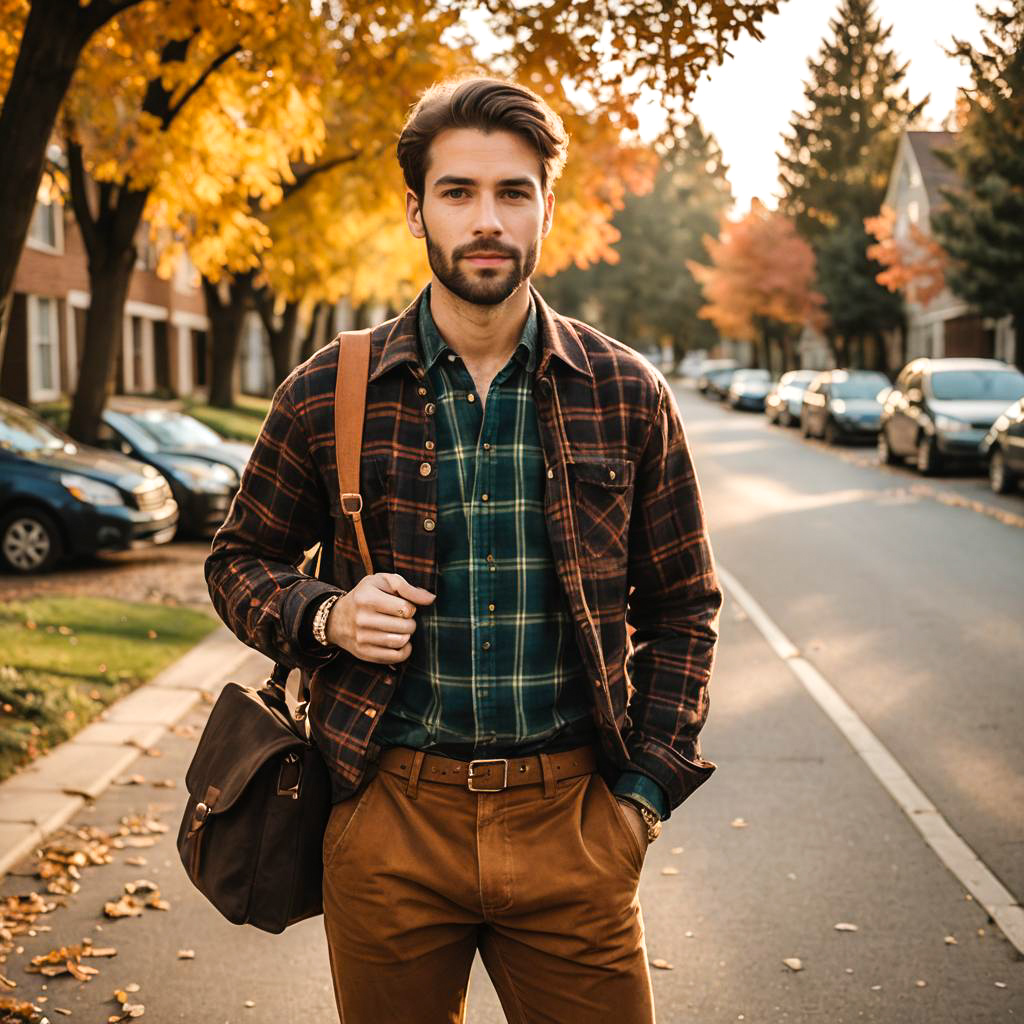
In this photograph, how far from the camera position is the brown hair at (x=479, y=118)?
8.00 ft

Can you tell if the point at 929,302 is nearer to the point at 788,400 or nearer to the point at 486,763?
the point at 788,400

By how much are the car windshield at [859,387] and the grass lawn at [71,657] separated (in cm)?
2388

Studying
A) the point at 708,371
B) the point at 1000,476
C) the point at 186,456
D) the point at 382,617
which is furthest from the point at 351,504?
the point at 708,371

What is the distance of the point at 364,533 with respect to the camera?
2512 mm

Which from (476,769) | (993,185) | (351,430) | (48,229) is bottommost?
(476,769)

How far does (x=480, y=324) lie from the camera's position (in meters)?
2.54

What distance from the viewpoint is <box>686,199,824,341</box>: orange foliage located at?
6222 cm

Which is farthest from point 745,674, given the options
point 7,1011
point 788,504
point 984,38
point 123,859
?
point 984,38

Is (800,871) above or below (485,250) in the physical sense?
below

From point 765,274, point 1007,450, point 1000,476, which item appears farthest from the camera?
point 765,274

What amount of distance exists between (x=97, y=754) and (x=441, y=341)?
502 cm

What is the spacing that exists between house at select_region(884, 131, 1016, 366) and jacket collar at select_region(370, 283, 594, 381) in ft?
144

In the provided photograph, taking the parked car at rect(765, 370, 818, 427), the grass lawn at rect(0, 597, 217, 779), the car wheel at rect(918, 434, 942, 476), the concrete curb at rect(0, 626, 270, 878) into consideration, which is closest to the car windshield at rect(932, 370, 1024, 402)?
the car wheel at rect(918, 434, 942, 476)

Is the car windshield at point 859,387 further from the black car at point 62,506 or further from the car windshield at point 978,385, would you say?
the black car at point 62,506
